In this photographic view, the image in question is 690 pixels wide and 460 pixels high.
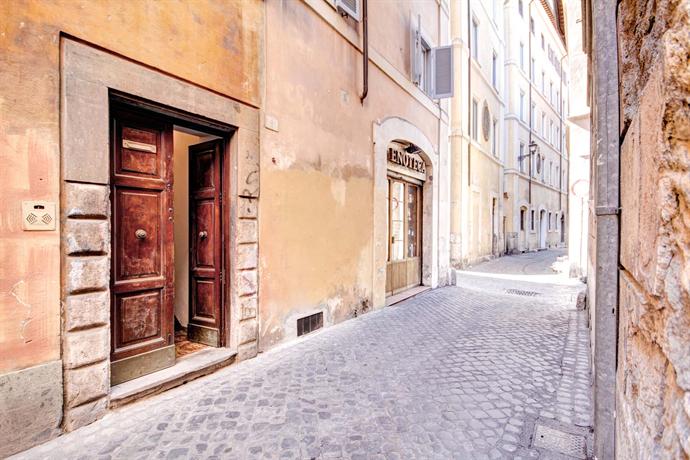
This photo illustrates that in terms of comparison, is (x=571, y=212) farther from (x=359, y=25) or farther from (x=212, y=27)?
(x=212, y=27)

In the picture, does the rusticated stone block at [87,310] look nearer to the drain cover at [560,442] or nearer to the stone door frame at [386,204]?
the drain cover at [560,442]

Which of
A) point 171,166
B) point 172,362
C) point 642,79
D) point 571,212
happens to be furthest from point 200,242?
point 571,212

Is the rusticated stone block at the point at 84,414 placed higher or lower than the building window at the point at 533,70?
lower

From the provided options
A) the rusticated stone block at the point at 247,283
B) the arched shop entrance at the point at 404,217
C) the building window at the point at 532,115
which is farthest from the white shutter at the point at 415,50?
the building window at the point at 532,115

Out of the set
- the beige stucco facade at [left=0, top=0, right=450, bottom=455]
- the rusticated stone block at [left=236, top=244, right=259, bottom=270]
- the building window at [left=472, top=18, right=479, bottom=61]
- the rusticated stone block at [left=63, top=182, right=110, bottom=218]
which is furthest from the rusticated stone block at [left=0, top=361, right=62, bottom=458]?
the building window at [left=472, top=18, right=479, bottom=61]

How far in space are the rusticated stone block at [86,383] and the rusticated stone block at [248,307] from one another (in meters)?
1.39

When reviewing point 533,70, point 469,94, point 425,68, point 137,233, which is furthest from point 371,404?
point 533,70

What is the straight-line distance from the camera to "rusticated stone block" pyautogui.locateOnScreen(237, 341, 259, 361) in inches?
160

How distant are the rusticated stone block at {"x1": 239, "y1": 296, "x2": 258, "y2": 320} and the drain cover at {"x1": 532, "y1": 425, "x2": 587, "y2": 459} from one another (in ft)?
9.38

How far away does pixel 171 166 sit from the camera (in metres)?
3.70

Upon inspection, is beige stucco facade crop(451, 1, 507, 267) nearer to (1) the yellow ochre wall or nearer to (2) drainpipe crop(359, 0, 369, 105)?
(2) drainpipe crop(359, 0, 369, 105)

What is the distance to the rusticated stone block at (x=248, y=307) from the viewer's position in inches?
162

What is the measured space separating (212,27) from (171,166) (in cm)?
147

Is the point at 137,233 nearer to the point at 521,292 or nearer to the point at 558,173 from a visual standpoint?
the point at 521,292
